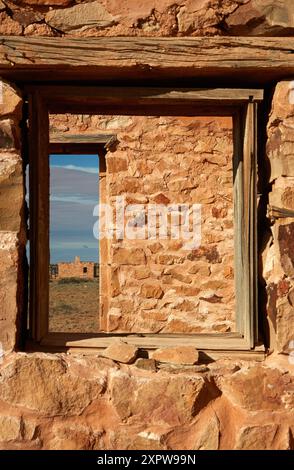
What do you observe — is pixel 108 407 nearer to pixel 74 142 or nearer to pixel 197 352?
pixel 197 352

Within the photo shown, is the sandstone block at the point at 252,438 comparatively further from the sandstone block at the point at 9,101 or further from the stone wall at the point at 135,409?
the sandstone block at the point at 9,101

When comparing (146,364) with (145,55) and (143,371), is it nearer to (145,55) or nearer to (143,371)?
(143,371)

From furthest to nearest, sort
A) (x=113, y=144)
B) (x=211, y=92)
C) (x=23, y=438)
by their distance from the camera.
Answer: (x=113, y=144) < (x=211, y=92) < (x=23, y=438)

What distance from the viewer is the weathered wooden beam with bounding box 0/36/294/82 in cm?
250

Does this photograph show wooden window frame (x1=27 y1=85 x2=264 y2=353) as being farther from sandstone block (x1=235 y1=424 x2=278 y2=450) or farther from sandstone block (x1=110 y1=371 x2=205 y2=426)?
sandstone block (x1=235 y1=424 x2=278 y2=450)

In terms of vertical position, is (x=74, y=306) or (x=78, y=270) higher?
(x=78, y=270)

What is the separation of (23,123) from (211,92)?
88cm

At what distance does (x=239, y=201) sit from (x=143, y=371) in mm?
909

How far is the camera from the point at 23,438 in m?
2.41

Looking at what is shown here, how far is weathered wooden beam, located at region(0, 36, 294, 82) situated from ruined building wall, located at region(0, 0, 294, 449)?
2.1 inches

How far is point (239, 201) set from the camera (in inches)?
108

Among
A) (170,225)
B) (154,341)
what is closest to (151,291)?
(170,225)

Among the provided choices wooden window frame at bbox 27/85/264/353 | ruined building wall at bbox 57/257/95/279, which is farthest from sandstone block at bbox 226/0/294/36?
ruined building wall at bbox 57/257/95/279

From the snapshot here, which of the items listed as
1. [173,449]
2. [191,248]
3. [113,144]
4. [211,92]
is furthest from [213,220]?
[173,449]
